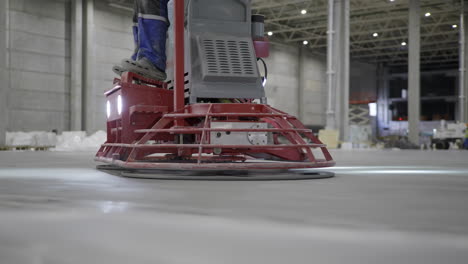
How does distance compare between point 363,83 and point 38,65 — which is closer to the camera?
point 38,65

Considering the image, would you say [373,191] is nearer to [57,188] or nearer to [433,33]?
[57,188]

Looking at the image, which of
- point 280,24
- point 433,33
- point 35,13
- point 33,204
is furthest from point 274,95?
point 33,204

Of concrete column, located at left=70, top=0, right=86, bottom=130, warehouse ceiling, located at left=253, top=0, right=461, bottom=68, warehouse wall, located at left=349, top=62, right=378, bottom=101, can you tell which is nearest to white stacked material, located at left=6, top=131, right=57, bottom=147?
concrete column, located at left=70, top=0, right=86, bottom=130

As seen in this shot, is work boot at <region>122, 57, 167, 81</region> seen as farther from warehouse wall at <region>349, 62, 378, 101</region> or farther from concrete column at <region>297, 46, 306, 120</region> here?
warehouse wall at <region>349, 62, 378, 101</region>

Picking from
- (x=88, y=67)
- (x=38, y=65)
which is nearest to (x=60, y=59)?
(x=38, y=65)

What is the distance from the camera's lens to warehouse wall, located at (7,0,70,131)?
20656 millimetres

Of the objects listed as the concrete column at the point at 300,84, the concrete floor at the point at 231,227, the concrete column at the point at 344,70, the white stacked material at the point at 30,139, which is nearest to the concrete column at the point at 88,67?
the white stacked material at the point at 30,139

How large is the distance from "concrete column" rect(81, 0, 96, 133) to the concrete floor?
2098 cm

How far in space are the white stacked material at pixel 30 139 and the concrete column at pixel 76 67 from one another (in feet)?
15.2

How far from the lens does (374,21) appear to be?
99.9ft

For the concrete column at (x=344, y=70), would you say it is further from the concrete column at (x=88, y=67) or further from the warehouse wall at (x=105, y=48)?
the concrete column at (x=88, y=67)

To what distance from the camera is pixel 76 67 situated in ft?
73.1

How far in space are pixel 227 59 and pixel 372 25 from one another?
103ft

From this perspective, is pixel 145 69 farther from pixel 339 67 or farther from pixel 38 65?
pixel 38 65
